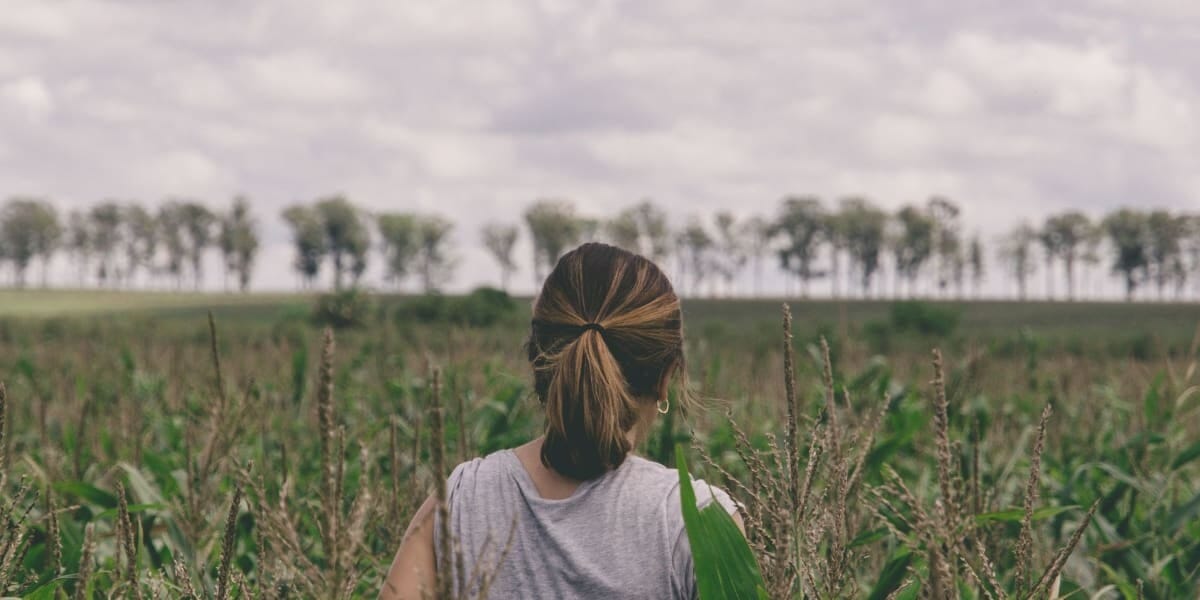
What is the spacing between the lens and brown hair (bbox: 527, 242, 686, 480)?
2.07 m

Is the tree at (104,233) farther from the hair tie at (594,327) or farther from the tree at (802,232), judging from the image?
the hair tie at (594,327)

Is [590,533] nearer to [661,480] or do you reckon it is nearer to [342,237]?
[661,480]

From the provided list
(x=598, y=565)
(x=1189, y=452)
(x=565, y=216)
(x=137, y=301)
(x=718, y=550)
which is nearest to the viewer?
(x=718, y=550)

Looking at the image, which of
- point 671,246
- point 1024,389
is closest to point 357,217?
point 671,246

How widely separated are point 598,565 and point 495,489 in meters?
0.30

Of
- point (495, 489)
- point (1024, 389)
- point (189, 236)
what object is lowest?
point (1024, 389)

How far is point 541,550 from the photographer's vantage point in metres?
2.13

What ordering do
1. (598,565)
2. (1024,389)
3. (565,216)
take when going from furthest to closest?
(565,216) → (1024,389) → (598,565)

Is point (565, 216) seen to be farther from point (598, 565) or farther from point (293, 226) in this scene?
point (598, 565)

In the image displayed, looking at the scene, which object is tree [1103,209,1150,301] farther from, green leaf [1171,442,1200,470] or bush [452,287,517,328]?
green leaf [1171,442,1200,470]

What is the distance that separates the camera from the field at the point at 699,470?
1.13m

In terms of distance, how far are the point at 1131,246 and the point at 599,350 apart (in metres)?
121

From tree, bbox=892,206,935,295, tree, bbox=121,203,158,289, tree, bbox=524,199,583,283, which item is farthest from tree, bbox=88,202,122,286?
tree, bbox=892,206,935,295

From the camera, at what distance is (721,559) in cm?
142
